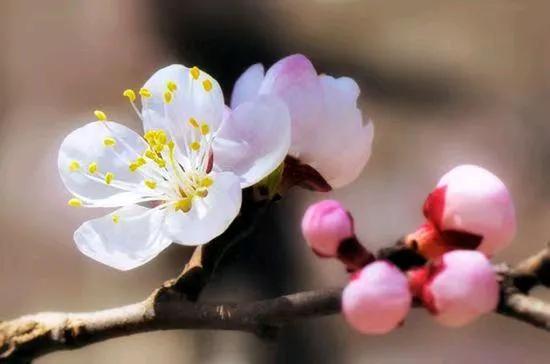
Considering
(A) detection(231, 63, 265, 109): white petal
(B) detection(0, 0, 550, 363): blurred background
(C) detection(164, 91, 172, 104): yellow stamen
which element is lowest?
(A) detection(231, 63, 265, 109): white petal

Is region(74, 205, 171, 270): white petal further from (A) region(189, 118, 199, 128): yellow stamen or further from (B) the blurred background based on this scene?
(B) the blurred background

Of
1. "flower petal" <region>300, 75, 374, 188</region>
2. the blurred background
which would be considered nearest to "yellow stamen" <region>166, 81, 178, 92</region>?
"flower petal" <region>300, 75, 374, 188</region>

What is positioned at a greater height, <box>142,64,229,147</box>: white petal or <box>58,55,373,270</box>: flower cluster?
<box>142,64,229,147</box>: white petal

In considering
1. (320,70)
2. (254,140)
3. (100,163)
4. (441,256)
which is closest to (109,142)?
(100,163)

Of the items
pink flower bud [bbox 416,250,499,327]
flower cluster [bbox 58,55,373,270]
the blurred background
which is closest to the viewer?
pink flower bud [bbox 416,250,499,327]

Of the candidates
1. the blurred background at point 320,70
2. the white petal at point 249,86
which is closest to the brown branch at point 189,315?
the white petal at point 249,86

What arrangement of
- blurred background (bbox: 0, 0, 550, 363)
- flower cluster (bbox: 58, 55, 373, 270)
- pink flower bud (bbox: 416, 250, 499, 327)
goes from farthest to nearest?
blurred background (bbox: 0, 0, 550, 363), flower cluster (bbox: 58, 55, 373, 270), pink flower bud (bbox: 416, 250, 499, 327)

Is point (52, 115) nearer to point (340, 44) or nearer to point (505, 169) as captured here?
point (340, 44)
